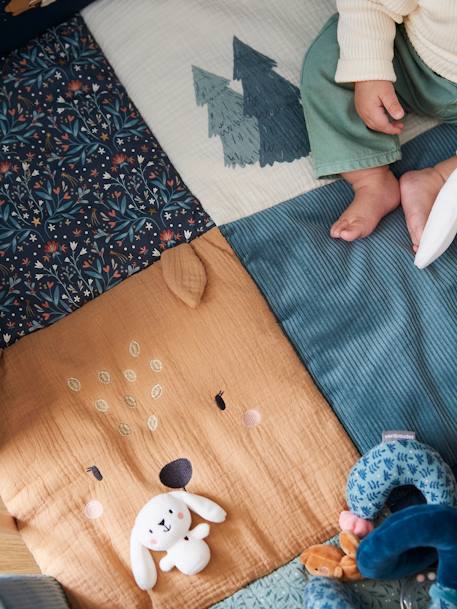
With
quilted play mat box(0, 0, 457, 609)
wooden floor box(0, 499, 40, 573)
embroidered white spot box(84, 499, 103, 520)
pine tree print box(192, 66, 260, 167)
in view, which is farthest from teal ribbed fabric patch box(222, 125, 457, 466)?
wooden floor box(0, 499, 40, 573)

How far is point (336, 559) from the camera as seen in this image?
85 cm

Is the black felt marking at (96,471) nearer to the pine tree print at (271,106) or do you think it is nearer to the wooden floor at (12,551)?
the wooden floor at (12,551)

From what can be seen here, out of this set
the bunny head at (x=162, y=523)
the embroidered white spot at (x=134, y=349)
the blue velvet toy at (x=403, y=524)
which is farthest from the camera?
the embroidered white spot at (x=134, y=349)

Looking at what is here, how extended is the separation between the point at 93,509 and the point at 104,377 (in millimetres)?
173

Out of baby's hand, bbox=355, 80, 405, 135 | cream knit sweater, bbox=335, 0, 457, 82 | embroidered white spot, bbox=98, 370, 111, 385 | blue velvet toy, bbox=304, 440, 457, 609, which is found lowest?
blue velvet toy, bbox=304, 440, 457, 609

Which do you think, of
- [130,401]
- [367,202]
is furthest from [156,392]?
[367,202]

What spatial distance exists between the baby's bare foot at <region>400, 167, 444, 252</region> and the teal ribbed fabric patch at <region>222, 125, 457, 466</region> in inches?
0.8

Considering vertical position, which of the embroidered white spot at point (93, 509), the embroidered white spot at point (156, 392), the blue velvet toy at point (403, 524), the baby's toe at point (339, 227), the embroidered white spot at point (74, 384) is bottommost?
the blue velvet toy at point (403, 524)

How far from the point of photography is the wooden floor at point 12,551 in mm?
890

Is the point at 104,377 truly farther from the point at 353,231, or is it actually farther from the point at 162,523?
the point at 353,231

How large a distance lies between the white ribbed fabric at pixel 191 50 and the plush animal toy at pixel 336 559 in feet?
1.78

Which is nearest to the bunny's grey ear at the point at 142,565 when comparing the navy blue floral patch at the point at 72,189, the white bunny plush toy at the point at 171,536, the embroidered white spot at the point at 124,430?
the white bunny plush toy at the point at 171,536

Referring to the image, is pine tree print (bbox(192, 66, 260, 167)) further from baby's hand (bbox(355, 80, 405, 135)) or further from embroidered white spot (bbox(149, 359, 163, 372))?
embroidered white spot (bbox(149, 359, 163, 372))

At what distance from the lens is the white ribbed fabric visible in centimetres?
109
